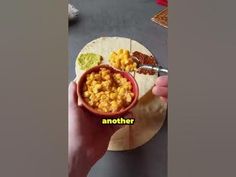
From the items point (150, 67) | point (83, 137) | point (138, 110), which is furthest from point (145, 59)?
point (83, 137)

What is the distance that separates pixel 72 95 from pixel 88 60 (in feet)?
0.34

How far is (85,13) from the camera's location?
1.46 m

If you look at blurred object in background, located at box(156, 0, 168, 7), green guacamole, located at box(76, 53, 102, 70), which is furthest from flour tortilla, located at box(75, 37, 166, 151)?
blurred object in background, located at box(156, 0, 168, 7)

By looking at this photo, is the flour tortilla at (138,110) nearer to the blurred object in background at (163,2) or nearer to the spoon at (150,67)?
the spoon at (150,67)

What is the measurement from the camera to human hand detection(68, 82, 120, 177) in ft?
4.68

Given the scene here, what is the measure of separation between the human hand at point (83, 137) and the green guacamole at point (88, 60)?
0.18 feet

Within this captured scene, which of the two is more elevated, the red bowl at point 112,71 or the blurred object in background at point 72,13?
the blurred object in background at point 72,13

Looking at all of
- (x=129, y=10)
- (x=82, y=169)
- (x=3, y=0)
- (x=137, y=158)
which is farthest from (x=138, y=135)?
(x=3, y=0)

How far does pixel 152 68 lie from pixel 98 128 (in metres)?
0.22

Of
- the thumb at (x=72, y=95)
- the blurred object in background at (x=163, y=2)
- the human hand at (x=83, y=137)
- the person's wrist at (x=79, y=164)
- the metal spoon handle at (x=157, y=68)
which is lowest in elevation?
the person's wrist at (x=79, y=164)

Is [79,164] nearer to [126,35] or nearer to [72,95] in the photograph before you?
[72,95]

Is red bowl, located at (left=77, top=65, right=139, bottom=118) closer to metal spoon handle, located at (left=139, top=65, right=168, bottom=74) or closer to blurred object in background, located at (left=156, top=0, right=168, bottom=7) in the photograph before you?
metal spoon handle, located at (left=139, top=65, right=168, bottom=74)

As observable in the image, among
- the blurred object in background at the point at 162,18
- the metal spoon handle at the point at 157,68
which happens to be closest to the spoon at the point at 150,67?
the metal spoon handle at the point at 157,68

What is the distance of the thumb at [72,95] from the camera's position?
4.71ft
